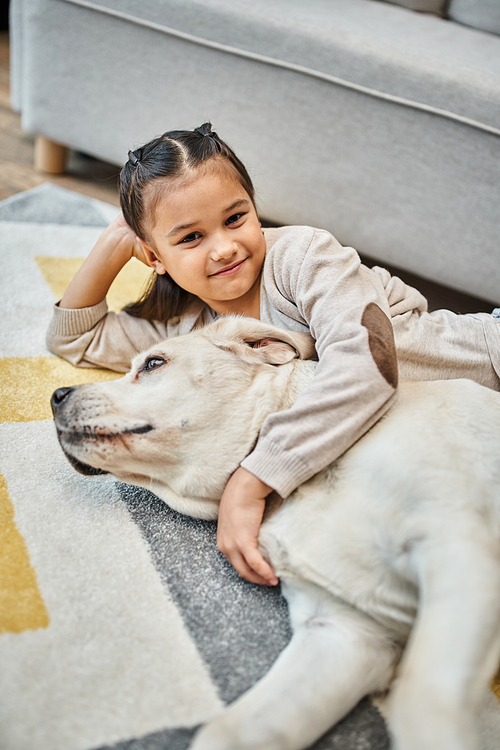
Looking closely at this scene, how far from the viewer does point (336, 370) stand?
1125 mm

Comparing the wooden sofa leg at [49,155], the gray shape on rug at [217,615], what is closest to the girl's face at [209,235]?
the gray shape on rug at [217,615]

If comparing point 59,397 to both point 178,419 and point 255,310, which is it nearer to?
point 178,419

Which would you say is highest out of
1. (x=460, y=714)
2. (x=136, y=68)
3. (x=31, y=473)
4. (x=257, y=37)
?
(x=257, y=37)

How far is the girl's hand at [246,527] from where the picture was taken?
1.06 metres

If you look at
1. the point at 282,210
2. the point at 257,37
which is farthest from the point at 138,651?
the point at 257,37

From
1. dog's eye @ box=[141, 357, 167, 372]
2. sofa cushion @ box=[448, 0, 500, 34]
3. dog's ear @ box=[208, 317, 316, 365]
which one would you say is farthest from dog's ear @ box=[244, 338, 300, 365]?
sofa cushion @ box=[448, 0, 500, 34]

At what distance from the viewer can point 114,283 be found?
2107 millimetres

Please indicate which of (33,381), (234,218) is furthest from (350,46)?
(33,381)

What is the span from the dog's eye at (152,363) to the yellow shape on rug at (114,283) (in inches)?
29.7

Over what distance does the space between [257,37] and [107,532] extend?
5.77 ft

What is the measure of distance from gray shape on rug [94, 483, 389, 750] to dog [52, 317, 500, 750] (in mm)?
40

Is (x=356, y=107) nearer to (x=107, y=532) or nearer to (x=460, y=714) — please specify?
(x=107, y=532)

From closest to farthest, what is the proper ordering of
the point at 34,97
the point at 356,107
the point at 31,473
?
the point at 31,473 < the point at 356,107 < the point at 34,97

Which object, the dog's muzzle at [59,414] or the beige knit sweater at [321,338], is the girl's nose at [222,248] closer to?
the beige knit sweater at [321,338]
